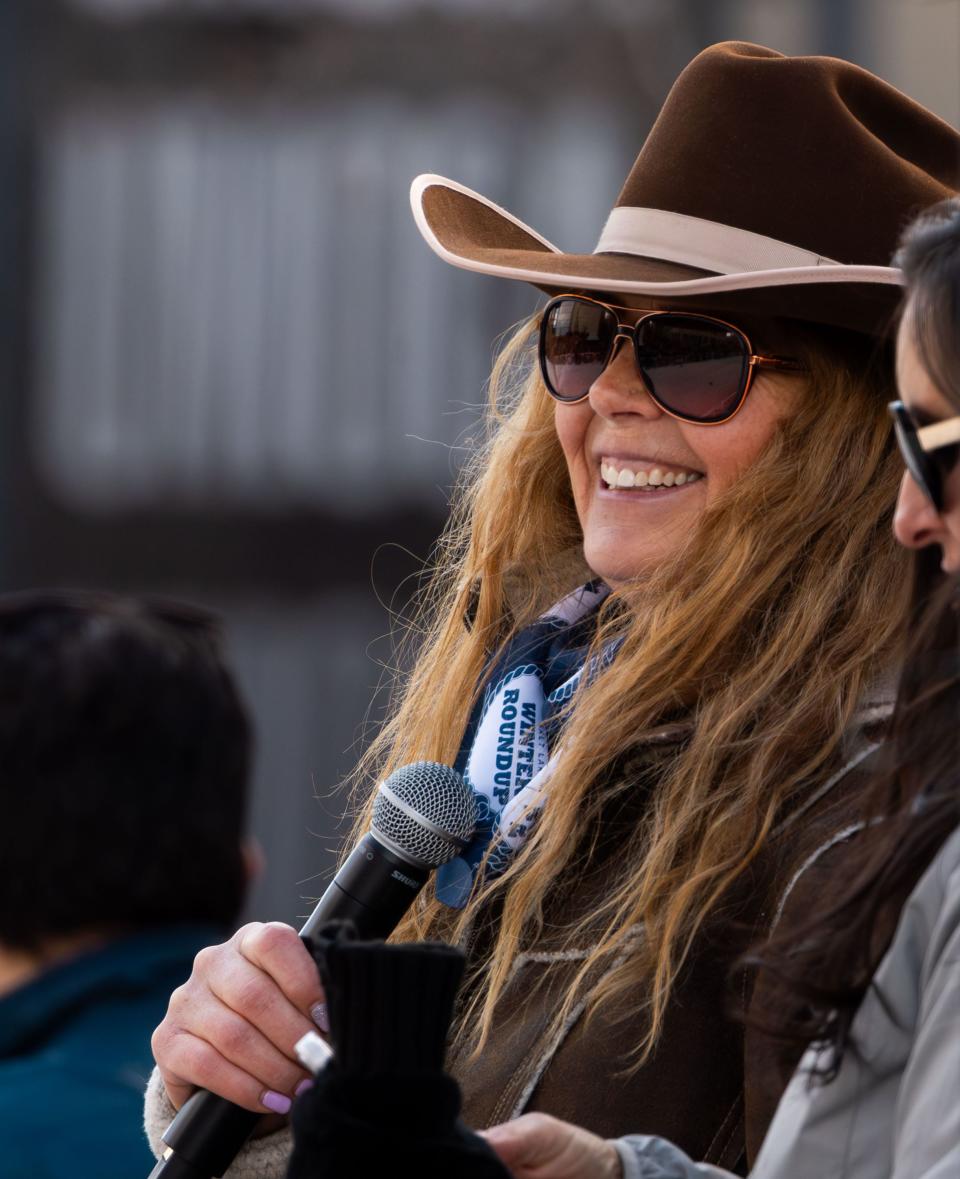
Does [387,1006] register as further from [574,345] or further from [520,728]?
[574,345]

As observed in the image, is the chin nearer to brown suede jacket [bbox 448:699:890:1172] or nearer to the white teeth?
the white teeth

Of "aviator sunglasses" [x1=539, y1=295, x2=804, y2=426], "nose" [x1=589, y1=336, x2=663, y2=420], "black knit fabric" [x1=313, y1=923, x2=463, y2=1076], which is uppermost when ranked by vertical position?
"aviator sunglasses" [x1=539, y1=295, x2=804, y2=426]

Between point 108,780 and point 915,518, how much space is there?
147 cm

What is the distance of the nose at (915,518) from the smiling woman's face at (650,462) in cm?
65

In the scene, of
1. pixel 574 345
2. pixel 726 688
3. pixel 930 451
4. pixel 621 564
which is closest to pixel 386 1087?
pixel 930 451

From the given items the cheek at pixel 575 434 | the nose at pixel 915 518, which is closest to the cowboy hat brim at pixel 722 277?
the cheek at pixel 575 434

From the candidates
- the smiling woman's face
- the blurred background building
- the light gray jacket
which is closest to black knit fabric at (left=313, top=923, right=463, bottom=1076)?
the light gray jacket

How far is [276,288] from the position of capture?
631 cm

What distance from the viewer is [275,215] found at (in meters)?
6.36

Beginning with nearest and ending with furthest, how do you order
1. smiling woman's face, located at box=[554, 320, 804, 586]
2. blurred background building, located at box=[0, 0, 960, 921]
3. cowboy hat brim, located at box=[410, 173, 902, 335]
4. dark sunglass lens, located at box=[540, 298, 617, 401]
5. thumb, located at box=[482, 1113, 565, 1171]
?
1. thumb, located at box=[482, 1113, 565, 1171]
2. cowboy hat brim, located at box=[410, 173, 902, 335]
3. smiling woman's face, located at box=[554, 320, 804, 586]
4. dark sunglass lens, located at box=[540, 298, 617, 401]
5. blurred background building, located at box=[0, 0, 960, 921]

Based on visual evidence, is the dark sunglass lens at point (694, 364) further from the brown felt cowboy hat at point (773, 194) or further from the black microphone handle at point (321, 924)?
the black microphone handle at point (321, 924)

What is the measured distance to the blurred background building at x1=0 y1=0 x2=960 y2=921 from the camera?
243 inches

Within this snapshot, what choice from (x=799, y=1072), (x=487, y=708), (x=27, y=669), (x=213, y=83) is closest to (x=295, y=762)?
(x=213, y=83)

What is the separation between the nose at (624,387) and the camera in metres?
2.14
